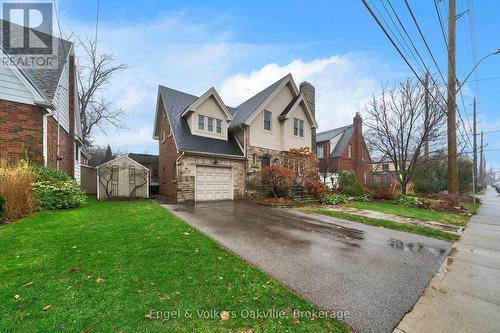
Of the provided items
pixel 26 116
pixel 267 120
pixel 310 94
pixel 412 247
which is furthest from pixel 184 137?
pixel 412 247

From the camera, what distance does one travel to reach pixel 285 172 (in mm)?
12875

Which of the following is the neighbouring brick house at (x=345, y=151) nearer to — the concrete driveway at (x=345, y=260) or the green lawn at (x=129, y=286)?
the concrete driveway at (x=345, y=260)

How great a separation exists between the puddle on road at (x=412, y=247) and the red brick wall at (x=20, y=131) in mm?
12364

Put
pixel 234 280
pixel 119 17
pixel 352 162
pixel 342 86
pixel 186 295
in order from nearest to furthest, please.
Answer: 1. pixel 186 295
2. pixel 234 280
3. pixel 119 17
4. pixel 342 86
5. pixel 352 162

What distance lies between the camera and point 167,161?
15320 mm

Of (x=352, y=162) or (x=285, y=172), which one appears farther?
(x=352, y=162)

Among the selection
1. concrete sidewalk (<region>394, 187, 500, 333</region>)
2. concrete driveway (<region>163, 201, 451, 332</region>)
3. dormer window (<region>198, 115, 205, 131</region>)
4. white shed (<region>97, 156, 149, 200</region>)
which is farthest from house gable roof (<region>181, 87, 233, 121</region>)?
concrete sidewalk (<region>394, 187, 500, 333</region>)

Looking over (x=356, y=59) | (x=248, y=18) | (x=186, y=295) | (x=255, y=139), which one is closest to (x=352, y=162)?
(x=255, y=139)

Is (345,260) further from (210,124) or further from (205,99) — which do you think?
(205,99)

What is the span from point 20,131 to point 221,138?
9.67 meters

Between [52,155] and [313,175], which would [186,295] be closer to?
[52,155]

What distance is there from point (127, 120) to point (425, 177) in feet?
106

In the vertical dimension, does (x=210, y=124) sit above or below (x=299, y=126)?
below

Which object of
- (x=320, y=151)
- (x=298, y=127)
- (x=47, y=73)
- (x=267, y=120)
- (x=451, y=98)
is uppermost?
(x=47, y=73)
